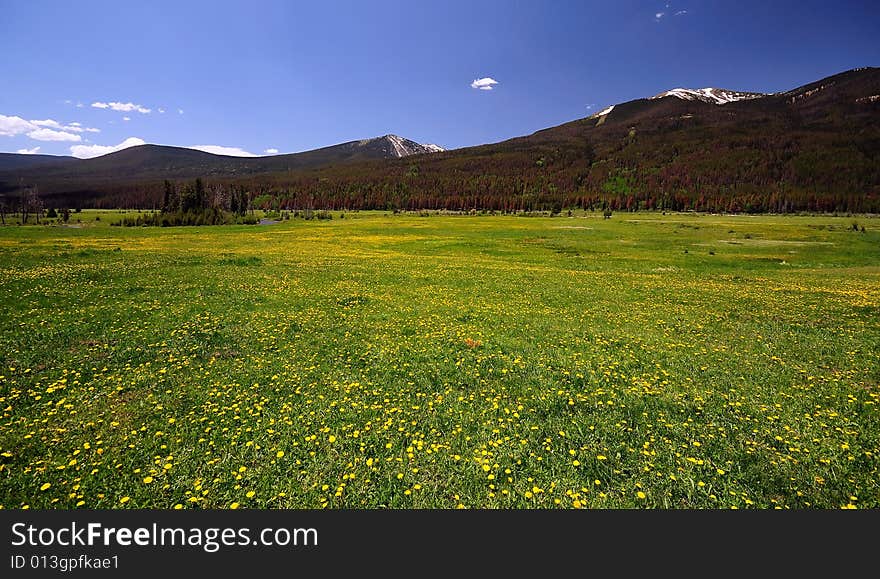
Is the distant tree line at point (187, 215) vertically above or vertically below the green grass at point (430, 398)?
above

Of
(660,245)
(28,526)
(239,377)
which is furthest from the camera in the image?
(660,245)

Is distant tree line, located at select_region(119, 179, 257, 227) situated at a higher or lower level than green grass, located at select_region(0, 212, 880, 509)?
higher

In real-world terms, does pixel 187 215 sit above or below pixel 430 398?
above

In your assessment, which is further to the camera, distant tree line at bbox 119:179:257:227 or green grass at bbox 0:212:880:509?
distant tree line at bbox 119:179:257:227

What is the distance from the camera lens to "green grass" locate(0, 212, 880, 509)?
6.78 m

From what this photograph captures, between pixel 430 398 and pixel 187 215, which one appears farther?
pixel 187 215

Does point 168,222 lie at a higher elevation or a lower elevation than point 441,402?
higher

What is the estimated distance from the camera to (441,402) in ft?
32.1

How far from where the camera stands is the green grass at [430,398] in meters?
6.78

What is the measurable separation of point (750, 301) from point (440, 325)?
17832 mm

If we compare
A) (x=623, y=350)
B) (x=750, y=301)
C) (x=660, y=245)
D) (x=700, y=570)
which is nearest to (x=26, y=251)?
(x=623, y=350)

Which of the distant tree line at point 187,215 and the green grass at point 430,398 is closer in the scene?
the green grass at point 430,398

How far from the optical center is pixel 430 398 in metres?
9.98

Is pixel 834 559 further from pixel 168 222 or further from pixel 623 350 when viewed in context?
pixel 168 222
